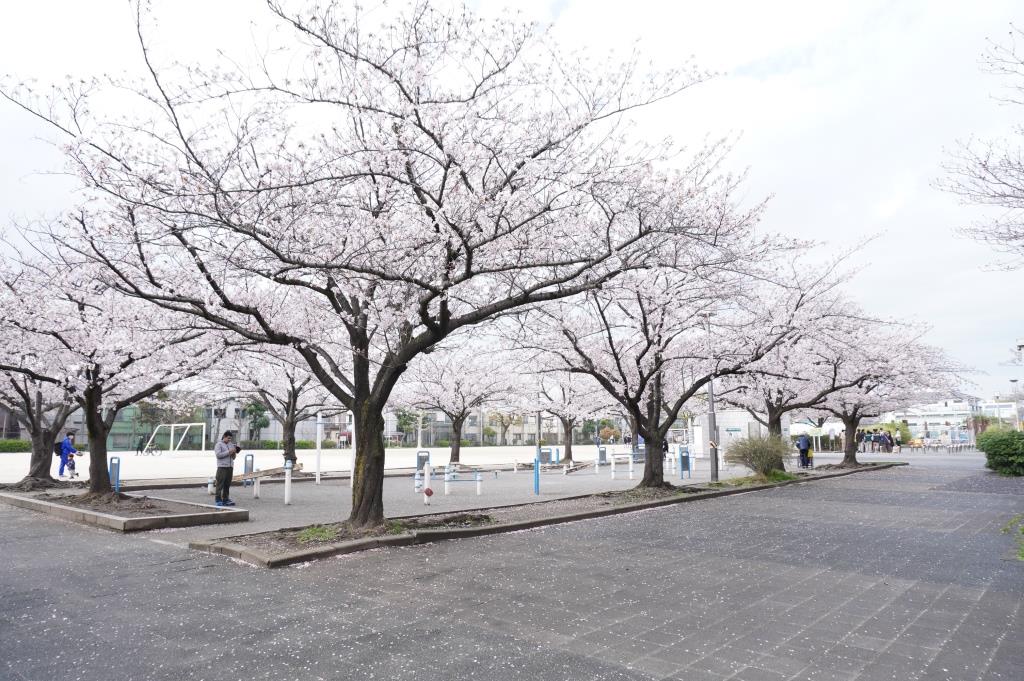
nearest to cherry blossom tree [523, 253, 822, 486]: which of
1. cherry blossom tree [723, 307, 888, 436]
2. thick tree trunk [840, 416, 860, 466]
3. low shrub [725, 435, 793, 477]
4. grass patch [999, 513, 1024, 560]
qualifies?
cherry blossom tree [723, 307, 888, 436]

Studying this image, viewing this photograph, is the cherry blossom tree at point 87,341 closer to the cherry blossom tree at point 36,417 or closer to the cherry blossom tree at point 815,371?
the cherry blossom tree at point 36,417

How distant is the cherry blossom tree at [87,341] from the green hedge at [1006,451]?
27.2 meters

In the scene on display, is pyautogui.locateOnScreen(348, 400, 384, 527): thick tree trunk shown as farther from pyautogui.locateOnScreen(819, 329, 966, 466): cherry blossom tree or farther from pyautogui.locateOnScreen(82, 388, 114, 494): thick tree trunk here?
pyautogui.locateOnScreen(819, 329, 966, 466): cherry blossom tree

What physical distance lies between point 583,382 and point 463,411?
6.98 m

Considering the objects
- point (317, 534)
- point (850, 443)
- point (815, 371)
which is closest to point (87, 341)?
point (317, 534)

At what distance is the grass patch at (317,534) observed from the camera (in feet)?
28.2

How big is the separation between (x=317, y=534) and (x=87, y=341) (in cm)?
763

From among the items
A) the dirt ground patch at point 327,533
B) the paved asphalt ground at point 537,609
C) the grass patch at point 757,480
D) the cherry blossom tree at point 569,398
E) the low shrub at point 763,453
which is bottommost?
the grass patch at point 757,480

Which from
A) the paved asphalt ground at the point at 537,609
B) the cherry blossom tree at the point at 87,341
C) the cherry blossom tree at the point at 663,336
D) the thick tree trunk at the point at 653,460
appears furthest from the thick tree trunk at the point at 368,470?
the thick tree trunk at the point at 653,460

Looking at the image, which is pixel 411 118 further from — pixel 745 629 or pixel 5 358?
pixel 5 358

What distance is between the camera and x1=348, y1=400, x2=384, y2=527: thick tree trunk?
30.4 feet

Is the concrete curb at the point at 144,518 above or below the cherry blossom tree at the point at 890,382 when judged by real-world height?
below

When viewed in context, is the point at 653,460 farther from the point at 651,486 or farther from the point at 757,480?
the point at 757,480

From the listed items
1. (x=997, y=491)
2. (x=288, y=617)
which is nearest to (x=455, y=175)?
(x=288, y=617)
